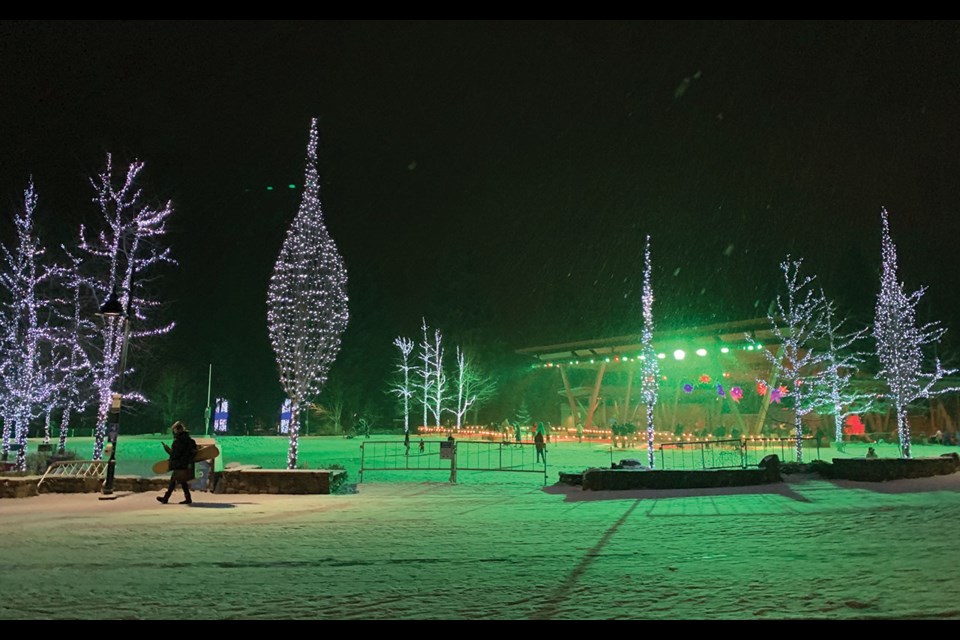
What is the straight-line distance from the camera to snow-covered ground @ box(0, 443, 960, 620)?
17.9 ft

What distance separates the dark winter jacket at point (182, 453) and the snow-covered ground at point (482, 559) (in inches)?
33.0

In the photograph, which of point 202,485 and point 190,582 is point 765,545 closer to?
point 190,582

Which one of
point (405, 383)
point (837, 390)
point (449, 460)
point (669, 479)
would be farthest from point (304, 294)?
point (405, 383)

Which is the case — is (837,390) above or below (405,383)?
below

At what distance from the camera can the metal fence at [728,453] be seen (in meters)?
21.5

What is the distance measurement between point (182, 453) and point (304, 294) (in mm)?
8411

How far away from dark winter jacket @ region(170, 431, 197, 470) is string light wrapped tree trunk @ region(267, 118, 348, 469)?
23.3ft

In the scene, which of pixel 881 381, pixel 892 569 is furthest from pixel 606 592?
pixel 881 381

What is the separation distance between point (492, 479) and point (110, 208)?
1486 cm

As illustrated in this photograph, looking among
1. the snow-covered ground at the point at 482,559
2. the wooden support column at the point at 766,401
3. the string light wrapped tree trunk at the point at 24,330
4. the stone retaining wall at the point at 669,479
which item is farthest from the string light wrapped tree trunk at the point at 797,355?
the string light wrapped tree trunk at the point at 24,330

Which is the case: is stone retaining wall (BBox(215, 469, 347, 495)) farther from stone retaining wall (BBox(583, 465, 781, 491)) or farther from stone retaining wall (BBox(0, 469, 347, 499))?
stone retaining wall (BBox(583, 465, 781, 491))

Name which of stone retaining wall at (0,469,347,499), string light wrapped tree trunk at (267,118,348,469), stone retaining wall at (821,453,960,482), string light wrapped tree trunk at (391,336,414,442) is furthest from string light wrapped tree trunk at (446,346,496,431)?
stone retaining wall at (0,469,347,499)

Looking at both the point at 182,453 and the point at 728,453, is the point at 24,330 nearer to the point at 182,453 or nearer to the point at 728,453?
the point at 182,453

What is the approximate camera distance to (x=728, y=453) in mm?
25672
